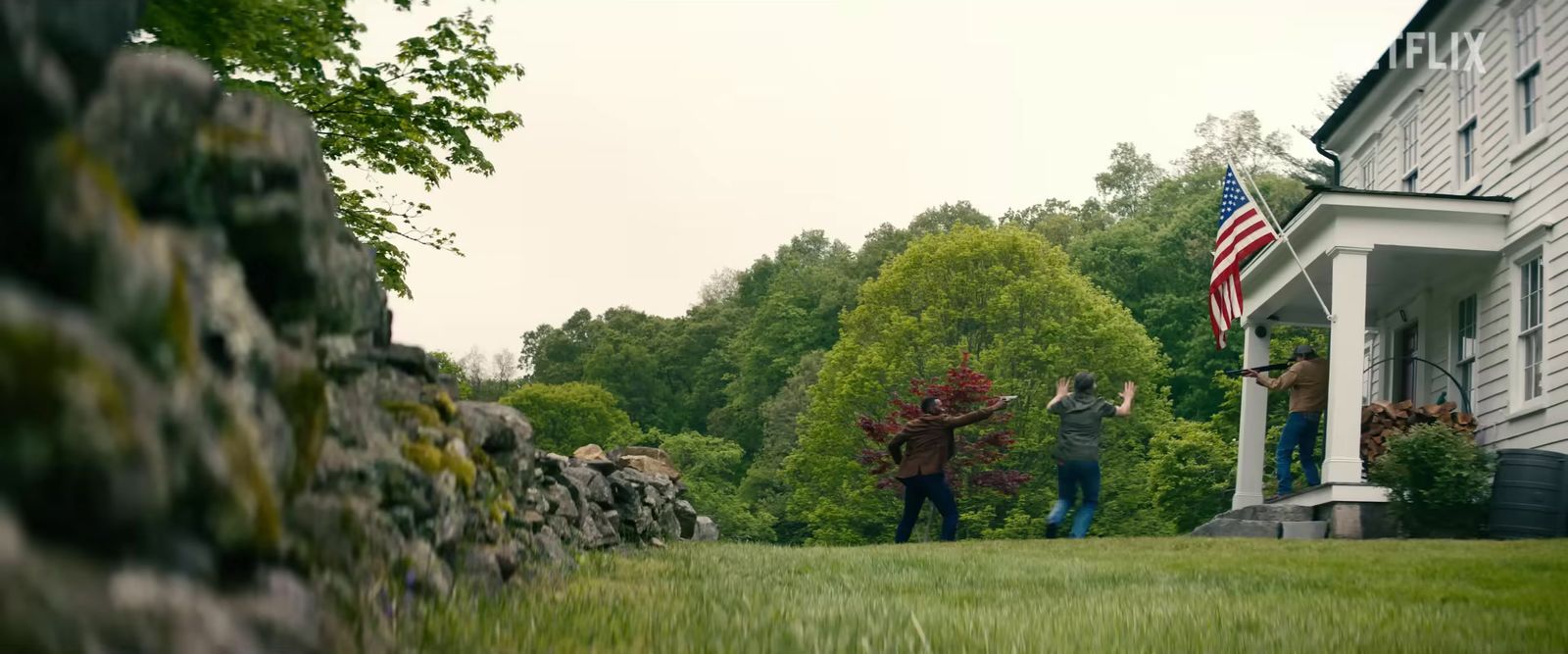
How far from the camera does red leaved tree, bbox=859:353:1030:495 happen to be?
2980 centimetres

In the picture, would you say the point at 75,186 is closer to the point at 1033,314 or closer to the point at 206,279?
the point at 206,279

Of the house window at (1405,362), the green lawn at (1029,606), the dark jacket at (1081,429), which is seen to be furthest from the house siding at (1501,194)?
the green lawn at (1029,606)

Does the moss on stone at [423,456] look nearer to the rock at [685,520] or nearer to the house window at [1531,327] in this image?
the rock at [685,520]

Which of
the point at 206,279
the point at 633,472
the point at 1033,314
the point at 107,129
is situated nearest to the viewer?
the point at 107,129

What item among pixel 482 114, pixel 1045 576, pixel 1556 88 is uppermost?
pixel 1556 88

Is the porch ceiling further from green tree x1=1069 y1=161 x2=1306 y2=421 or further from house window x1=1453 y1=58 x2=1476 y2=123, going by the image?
green tree x1=1069 y1=161 x2=1306 y2=421

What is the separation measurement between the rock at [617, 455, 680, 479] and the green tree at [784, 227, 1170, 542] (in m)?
19.5

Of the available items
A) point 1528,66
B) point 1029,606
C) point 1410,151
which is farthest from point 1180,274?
point 1029,606

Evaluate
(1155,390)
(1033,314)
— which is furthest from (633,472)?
(1155,390)

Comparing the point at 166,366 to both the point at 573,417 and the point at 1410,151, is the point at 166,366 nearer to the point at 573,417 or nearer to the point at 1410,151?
the point at 1410,151

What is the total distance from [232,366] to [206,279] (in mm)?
185

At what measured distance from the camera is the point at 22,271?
197 centimetres

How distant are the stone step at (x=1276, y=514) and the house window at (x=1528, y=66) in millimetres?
5859

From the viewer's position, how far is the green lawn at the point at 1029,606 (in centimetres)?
471
